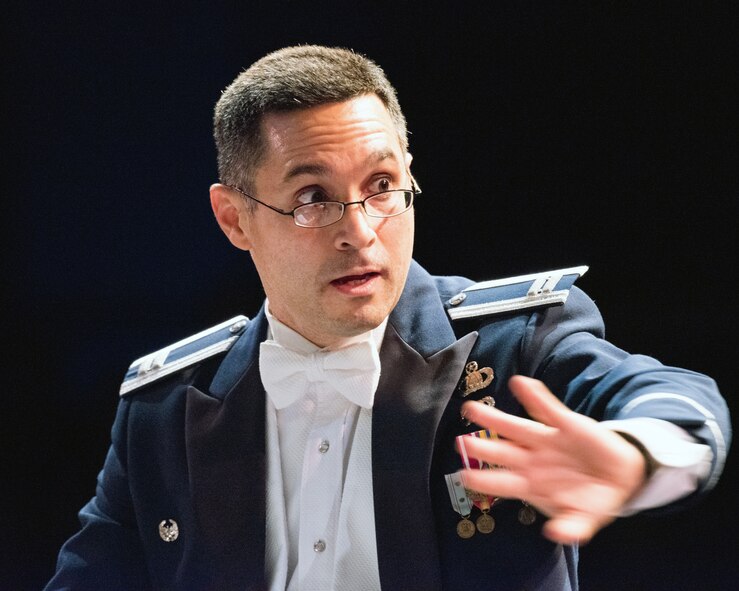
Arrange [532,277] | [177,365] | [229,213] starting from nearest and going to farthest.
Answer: [532,277] → [229,213] → [177,365]

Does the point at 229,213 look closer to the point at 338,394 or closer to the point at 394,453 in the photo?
the point at 338,394

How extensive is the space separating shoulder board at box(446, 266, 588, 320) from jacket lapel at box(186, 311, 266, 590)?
0.54 m

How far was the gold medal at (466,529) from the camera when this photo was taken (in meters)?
1.99

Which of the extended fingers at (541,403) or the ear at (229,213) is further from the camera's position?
the ear at (229,213)

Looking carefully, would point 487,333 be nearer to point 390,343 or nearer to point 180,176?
point 390,343

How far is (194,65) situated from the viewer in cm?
288

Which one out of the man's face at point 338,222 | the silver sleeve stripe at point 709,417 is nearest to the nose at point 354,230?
the man's face at point 338,222

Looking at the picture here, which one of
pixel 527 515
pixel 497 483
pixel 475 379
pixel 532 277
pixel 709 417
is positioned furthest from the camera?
pixel 532 277

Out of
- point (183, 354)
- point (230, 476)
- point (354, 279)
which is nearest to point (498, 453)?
point (354, 279)

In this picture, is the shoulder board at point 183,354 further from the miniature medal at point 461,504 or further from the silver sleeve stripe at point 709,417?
the silver sleeve stripe at point 709,417

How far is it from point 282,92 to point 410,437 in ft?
2.70

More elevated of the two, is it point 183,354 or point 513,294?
point 513,294

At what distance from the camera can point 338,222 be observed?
6.64 ft

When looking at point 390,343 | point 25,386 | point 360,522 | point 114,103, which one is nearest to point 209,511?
point 360,522
